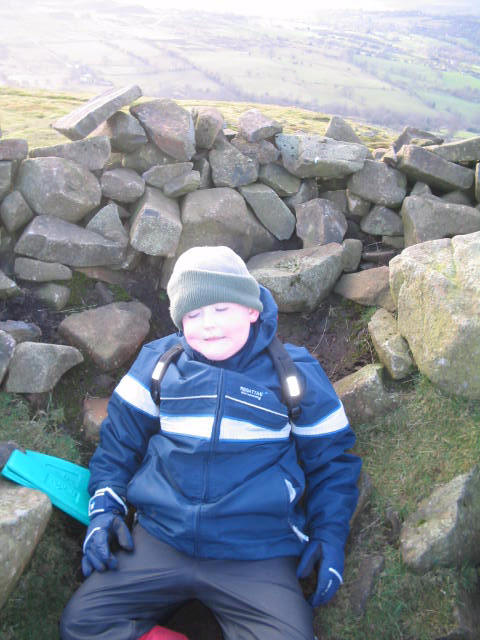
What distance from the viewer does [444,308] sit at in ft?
13.4

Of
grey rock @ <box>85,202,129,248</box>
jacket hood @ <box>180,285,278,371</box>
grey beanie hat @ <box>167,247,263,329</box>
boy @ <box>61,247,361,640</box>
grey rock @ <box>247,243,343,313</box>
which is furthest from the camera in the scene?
grey rock @ <box>85,202,129,248</box>

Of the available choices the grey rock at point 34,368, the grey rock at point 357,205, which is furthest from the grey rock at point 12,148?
the grey rock at point 357,205

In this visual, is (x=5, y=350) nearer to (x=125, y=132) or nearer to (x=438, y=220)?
(x=125, y=132)

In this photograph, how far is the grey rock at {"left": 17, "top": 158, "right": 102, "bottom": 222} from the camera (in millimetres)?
5098

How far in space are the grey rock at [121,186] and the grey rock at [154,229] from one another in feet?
0.44

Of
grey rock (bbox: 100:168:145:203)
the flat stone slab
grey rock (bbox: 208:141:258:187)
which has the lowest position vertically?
grey rock (bbox: 100:168:145:203)

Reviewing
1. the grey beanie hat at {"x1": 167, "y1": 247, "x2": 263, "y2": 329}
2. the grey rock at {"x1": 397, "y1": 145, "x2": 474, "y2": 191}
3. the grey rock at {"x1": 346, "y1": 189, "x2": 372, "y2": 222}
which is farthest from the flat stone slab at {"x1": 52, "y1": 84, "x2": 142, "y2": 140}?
the grey rock at {"x1": 397, "y1": 145, "x2": 474, "y2": 191}

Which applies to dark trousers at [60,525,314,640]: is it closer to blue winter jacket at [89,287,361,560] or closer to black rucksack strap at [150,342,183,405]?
blue winter jacket at [89,287,361,560]

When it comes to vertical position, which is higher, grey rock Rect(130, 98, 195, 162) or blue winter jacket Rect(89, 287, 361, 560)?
grey rock Rect(130, 98, 195, 162)

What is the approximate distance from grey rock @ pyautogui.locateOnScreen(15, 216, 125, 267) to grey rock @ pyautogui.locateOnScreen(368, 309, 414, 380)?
106 inches

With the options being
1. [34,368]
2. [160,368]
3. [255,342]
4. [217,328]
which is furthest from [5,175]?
[255,342]

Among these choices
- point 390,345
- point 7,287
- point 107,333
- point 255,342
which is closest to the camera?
point 255,342

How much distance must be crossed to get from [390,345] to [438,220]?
5.73 feet

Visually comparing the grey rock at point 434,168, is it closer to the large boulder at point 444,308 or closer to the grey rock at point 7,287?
the large boulder at point 444,308
